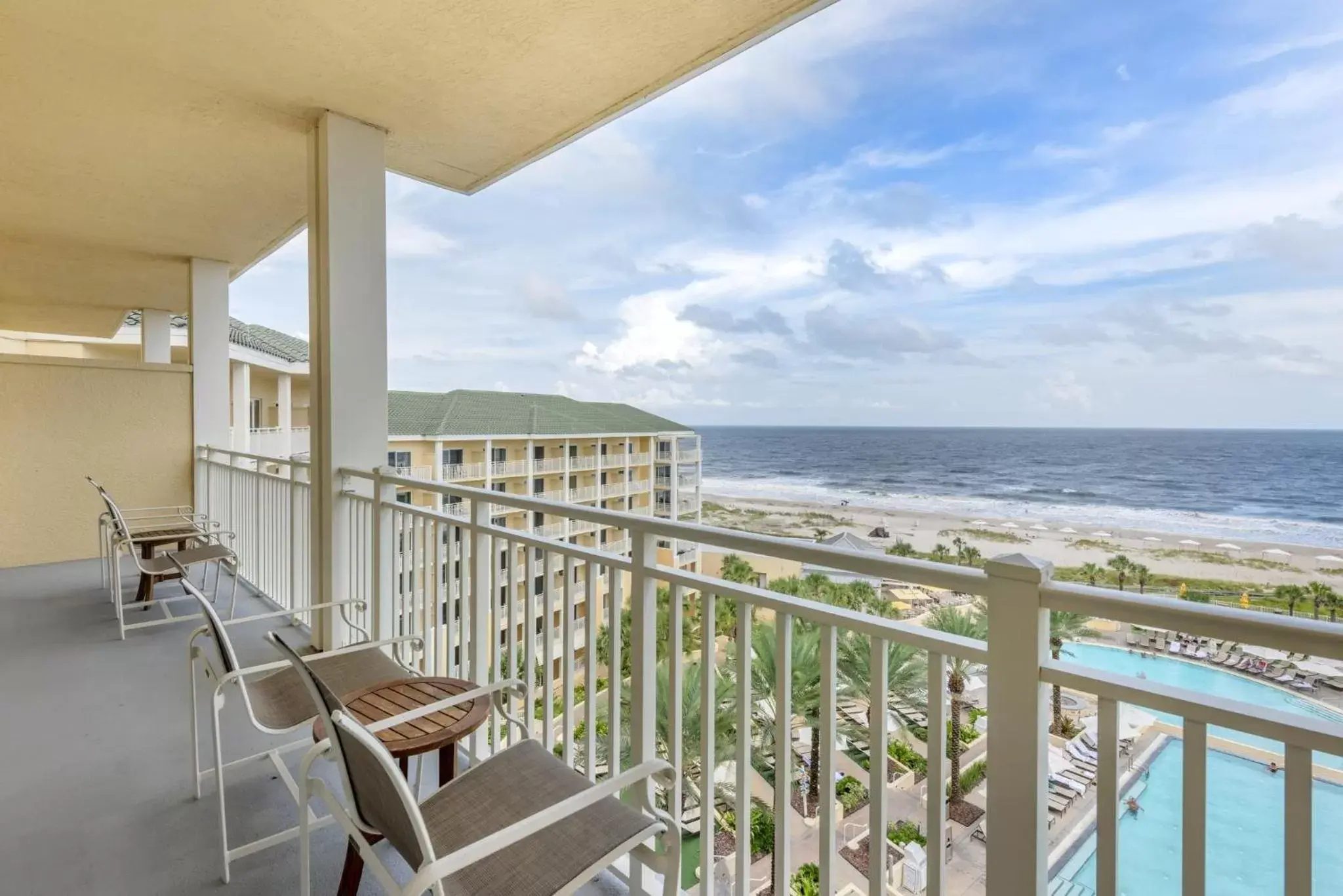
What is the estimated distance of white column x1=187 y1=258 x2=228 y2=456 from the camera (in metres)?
5.76

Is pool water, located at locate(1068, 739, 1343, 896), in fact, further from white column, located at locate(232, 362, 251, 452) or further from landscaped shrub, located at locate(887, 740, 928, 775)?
white column, located at locate(232, 362, 251, 452)

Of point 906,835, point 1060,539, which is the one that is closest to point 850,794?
point 906,835

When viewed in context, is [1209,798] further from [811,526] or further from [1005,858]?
[811,526]

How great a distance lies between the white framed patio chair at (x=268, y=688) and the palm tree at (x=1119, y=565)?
30.5 feet

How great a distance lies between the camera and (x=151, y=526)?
5066 millimetres

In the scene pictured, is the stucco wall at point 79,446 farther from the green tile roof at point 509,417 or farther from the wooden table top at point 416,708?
the wooden table top at point 416,708

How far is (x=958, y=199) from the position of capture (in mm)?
23672

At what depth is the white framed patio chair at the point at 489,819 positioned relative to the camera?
1.01m

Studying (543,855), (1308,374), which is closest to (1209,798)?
(543,855)

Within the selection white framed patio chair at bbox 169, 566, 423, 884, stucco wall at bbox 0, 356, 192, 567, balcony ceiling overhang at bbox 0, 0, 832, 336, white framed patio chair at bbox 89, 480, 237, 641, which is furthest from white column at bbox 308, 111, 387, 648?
stucco wall at bbox 0, 356, 192, 567

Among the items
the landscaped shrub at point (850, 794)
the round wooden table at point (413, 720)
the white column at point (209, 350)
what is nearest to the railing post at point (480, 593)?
the round wooden table at point (413, 720)

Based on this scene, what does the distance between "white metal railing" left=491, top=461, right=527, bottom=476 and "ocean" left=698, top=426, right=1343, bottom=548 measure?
3710mm

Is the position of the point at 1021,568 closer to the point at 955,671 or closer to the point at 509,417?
the point at 955,671

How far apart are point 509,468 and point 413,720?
6.16 metres
